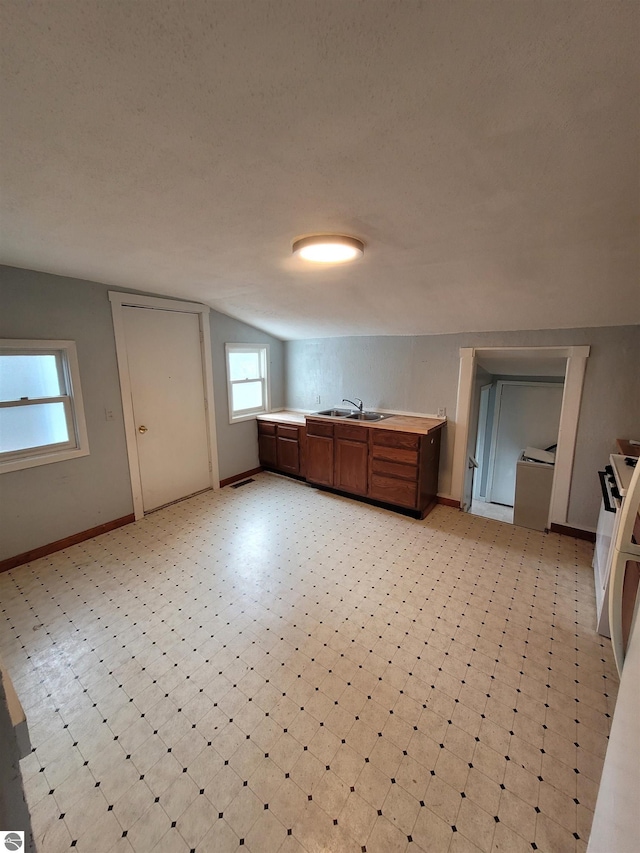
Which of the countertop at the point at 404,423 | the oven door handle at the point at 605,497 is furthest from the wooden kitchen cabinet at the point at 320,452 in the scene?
the oven door handle at the point at 605,497

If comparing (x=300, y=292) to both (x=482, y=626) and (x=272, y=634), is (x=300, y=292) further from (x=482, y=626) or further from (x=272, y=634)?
(x=482, y=626)

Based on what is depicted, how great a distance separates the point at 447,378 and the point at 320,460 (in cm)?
162

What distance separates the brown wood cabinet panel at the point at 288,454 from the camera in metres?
4.32

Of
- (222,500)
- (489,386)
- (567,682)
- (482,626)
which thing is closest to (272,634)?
(482,626)

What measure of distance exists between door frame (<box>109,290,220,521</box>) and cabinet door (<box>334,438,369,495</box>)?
1.48m

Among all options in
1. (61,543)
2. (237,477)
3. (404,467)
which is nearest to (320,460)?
(404,467)

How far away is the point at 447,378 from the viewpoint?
11.7 ft

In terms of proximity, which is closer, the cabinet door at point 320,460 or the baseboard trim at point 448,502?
the baseboard trim at point 448,502

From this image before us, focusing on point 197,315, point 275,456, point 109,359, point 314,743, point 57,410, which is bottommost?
point 314,743

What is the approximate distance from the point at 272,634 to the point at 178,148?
2.34m

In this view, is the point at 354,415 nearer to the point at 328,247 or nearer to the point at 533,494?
the point at 533,494

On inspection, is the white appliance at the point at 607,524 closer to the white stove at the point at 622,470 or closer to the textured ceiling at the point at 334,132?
the white stove at the point at 622,470

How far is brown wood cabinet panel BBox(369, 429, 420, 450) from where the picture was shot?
3.25 meters

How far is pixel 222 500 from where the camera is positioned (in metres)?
3.90
